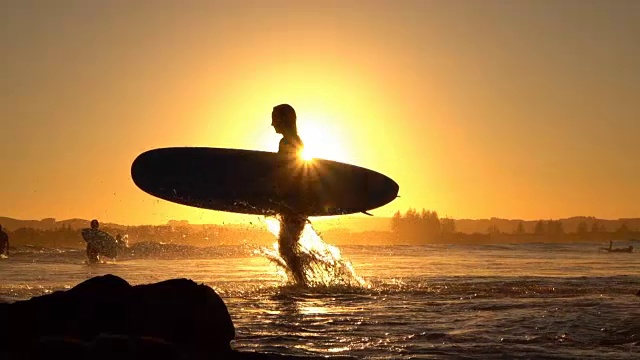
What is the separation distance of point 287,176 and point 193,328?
7.02m

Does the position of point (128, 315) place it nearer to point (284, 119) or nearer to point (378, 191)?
point (284, 119)

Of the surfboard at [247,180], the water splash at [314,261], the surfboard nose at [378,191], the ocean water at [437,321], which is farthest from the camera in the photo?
the surfboard nose at [378,191]

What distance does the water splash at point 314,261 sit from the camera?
11305 millimetres

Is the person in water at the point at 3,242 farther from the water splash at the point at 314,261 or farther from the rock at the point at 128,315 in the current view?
the rock at the point at 128,315

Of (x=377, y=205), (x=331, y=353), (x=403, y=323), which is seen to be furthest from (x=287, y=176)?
(x=331, y=353)

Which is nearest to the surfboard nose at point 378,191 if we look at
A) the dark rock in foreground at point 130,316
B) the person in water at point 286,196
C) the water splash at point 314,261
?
the water splash at point 314,261

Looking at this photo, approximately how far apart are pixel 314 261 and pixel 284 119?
6.81 ft

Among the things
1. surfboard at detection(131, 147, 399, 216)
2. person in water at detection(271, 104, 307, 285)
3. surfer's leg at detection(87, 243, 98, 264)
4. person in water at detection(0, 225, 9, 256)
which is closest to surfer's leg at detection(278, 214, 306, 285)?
person in water at detection(271, 104, 307, 285)

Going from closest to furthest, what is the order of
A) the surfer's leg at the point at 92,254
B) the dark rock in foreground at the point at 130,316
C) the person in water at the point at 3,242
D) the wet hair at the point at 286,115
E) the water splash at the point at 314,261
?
the dark rock in foreground at the point at 130,316 < the water splash at the point at 314,261 < the wet hair at the point at 286,115 < the surfer's leg at the point at 92,254 < the person in water at the point at 3,242


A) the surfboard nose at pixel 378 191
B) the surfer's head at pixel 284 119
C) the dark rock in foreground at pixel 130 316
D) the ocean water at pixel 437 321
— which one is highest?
the surfer's head at pixel 284 119

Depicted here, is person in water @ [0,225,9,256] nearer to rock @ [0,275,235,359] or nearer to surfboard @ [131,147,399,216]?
surfboard @ [131,147,399,216]

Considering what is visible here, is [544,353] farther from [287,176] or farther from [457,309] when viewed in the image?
[287,176]

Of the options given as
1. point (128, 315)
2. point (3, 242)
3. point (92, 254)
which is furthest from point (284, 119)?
point (3, 242)

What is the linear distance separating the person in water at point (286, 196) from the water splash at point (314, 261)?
53mm
